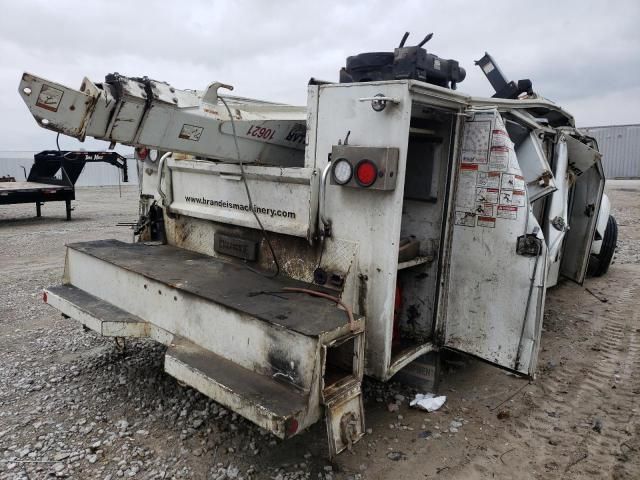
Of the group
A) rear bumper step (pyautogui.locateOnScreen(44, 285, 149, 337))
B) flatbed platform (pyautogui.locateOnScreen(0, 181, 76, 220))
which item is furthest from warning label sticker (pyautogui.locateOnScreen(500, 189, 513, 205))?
flatbed platform (pyautogui.locateOnScreen(0, 181, 76, 220))

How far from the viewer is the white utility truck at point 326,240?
92.6 inches

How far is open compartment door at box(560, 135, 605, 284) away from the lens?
4977mm

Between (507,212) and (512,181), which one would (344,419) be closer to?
(507,212)

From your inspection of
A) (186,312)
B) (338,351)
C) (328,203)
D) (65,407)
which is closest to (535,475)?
(338,351)

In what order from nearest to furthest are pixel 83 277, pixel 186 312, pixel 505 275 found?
pixel 186 312
pixel 505 275
pixel 83 277

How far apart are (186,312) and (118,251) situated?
3.75 ft

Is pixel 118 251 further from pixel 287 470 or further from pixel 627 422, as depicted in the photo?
pixel 627 422

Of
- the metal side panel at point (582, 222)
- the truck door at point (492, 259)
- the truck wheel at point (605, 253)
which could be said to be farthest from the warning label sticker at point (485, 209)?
the truck wheel at point (605, 253)

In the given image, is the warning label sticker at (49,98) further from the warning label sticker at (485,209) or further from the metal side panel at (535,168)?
the metal side panel at (535,168)

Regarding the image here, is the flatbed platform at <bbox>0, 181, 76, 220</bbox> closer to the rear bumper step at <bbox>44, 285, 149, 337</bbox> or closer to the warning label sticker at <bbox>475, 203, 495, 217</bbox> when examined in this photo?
the rear bumper step at <bbox>44, 285, 149, 337</bbox>

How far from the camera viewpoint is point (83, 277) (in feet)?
11.3

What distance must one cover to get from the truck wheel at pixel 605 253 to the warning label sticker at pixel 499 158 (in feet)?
13.5

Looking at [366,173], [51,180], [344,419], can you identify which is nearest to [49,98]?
[366,173]

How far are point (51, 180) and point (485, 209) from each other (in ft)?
38.2
